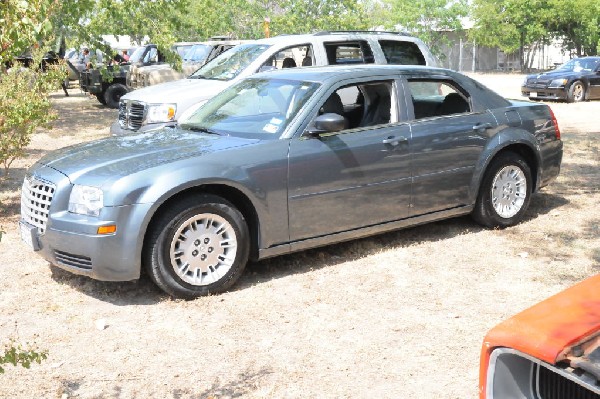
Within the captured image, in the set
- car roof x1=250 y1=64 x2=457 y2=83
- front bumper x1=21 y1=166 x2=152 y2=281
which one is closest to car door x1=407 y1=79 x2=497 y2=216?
car roof x1=250 y1=64 x2=457 y2=83

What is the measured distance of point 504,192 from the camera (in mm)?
7059

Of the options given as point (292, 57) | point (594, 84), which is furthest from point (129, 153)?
point (594, 84)

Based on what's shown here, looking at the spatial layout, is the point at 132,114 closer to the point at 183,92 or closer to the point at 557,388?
the point at 183,92

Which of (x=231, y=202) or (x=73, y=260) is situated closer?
(x=73, y=260)

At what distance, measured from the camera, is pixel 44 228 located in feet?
17.4

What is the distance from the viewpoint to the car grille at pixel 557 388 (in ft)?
7.79

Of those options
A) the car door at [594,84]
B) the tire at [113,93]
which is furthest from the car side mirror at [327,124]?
the car door at [594,84]

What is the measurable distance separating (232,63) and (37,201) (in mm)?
5838

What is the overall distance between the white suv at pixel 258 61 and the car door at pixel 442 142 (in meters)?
3.84

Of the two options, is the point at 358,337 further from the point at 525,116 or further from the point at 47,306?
the point at 525,116

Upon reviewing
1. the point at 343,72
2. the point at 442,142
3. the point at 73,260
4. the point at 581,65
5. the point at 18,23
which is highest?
the point at 18,23

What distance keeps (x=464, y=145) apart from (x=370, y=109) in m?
0.92

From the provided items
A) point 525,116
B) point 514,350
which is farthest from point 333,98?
point 514,350

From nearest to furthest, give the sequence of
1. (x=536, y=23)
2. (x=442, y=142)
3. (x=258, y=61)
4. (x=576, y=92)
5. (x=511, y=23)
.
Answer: (x=442, y=142)
(x=258, y=61)
(x=576, y=92)
(x=536, y=23)
(x=511, y=23)
